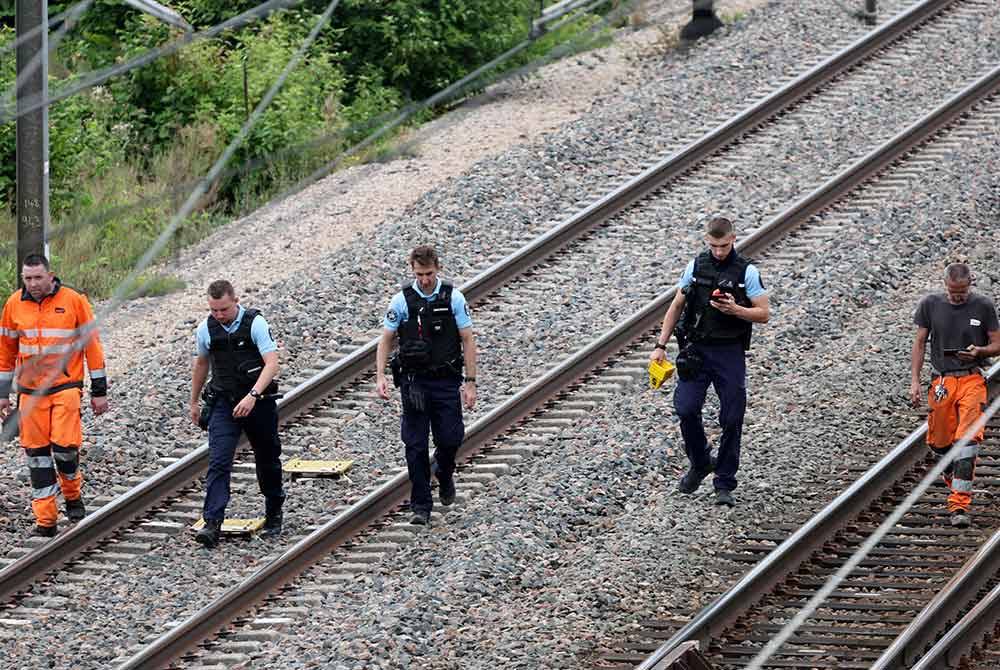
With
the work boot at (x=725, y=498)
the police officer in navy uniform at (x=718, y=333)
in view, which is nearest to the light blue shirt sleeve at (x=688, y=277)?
the police officer in navy uniform at (x=718, y=333)

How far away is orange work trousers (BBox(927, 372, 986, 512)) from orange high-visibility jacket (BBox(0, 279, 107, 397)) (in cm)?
523

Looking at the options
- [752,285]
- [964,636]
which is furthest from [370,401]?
[964,636]

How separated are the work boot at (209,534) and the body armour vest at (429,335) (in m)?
1.53

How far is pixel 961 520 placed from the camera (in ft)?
39.9

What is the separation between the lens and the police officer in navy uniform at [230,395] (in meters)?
12.5

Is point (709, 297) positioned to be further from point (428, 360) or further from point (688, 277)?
point (428, 360)

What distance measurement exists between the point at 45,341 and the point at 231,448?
1419 millimetres

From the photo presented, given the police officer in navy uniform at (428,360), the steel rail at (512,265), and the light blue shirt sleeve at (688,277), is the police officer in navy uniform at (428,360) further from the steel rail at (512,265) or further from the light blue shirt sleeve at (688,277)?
the steel rail at (512,265)

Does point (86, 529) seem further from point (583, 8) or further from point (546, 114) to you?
point (583, 8)

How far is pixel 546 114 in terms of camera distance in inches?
842

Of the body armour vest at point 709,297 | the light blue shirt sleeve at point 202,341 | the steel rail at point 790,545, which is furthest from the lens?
the light blue shirt sleeve at point 202,341

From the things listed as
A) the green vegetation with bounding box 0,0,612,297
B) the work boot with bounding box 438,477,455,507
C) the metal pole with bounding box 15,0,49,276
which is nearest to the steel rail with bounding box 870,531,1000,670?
the work boot with bounding box 438,477,455,507

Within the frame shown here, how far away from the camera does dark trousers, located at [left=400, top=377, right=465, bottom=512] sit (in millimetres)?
12391

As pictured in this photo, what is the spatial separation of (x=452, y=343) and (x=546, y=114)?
30.5 feet
